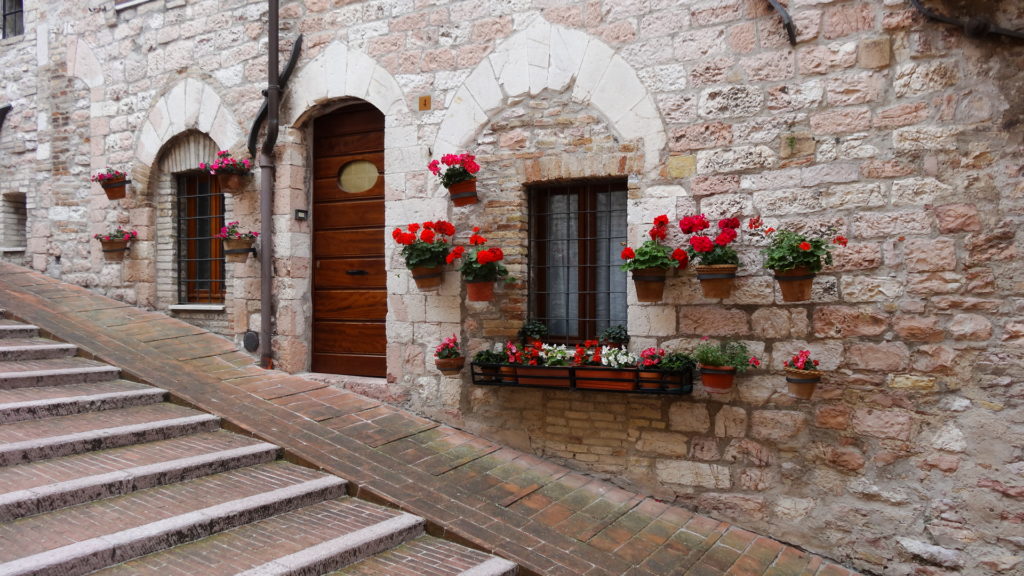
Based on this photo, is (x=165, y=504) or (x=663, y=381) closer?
(x=165, y=504)

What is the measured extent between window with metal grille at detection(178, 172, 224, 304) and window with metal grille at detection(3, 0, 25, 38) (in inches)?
123

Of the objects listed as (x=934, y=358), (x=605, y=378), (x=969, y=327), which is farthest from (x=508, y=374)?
(x=969, y=327)

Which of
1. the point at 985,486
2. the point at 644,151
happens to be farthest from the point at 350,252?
the point at 985,486

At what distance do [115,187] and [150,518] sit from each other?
14.9 feet

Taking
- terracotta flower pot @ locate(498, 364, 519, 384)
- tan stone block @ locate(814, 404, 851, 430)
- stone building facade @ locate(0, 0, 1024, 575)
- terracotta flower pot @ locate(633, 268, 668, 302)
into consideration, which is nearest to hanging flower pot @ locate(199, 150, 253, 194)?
stone building facade @ locate(0, 0, 1024, 575)

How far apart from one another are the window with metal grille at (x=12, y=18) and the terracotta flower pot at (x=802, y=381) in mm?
8751

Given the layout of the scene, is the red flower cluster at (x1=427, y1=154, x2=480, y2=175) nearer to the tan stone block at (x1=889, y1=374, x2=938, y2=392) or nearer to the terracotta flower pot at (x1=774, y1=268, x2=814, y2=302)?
the terracotta flower pot at (x1=774, y1=268, x2=814, y2=302)

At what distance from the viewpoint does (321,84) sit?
5.56 meters

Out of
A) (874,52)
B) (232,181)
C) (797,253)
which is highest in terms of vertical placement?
(874,52)

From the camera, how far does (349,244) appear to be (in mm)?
5734

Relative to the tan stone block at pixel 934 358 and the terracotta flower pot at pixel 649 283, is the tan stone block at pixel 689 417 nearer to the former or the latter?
the terracotta flower pot at pixel 649 283

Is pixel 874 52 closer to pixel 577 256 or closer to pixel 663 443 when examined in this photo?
pixel 577 256

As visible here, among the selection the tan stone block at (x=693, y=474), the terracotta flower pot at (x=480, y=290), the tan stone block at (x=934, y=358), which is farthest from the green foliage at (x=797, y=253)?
the terracotta flower pot at (x=480, y=290)

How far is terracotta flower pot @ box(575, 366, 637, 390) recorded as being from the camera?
4105 millimetres
